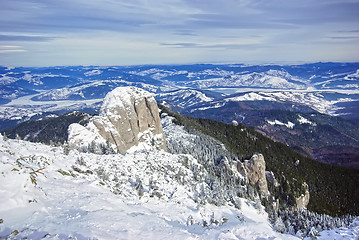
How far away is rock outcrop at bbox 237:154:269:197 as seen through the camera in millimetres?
96812

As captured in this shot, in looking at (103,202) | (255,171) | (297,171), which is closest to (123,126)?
(103,202)

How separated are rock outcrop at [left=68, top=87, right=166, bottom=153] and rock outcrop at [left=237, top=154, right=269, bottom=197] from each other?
36421mm

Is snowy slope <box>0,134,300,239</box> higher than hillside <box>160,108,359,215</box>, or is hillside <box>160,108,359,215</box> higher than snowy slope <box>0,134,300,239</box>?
snowy slope <box>0,134,300,239</box>

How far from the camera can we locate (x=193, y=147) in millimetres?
96750

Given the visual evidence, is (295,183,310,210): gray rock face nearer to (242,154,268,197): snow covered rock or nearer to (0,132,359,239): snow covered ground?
(242,154,268,197): snow covered rock

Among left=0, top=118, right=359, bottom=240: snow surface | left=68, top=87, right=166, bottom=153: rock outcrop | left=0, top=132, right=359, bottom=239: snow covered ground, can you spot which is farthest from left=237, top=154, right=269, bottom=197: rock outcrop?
left=0, top=118, right=359, bottom=240: snow surface

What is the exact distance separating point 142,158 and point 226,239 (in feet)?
114

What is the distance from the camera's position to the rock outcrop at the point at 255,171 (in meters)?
96.8

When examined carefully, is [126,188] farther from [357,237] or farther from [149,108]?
[357,237]

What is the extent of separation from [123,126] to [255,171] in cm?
5832

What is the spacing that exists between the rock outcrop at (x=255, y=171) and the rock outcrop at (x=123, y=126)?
36.4 meters

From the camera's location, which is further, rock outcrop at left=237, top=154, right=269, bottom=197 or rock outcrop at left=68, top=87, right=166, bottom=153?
rock outcrop at left=237, top=154, right=269, bottom=197

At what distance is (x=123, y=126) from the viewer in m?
82.2

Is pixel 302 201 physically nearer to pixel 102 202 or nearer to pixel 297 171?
pixel 297 171
